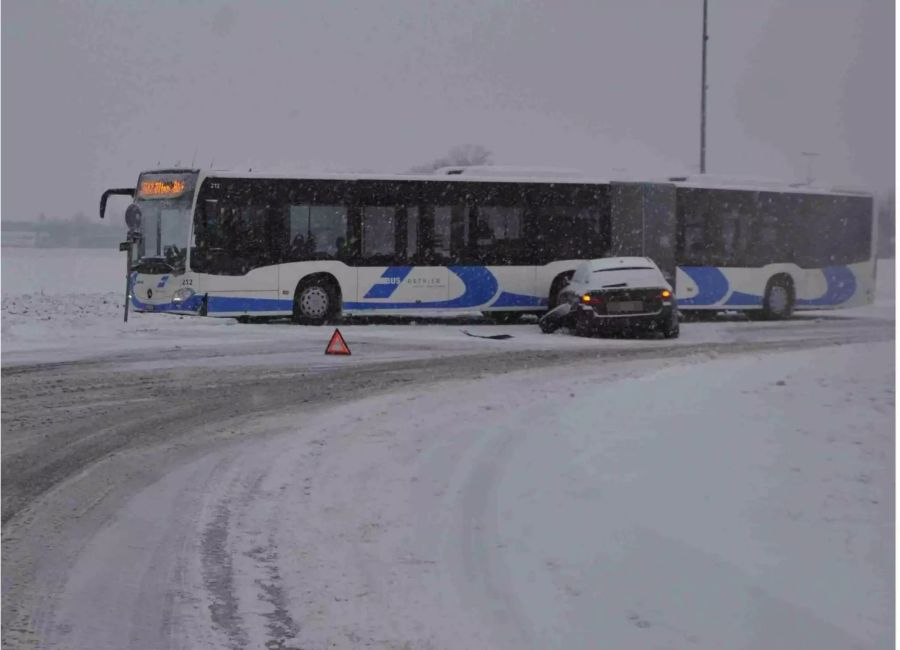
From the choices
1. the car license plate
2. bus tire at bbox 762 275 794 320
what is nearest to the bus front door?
the car license plate

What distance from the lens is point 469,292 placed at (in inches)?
834

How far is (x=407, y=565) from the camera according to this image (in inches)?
217

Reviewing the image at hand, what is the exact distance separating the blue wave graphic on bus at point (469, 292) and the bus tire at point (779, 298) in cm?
606

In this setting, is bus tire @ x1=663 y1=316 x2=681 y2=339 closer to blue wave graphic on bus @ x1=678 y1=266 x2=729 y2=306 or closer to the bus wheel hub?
blue wave graphic on bus @ x1=678 y1=266 x2=729 y2=306

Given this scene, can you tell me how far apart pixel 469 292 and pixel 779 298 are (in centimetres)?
685

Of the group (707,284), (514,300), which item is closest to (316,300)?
(514,300)

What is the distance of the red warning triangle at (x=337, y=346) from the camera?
49.9ft

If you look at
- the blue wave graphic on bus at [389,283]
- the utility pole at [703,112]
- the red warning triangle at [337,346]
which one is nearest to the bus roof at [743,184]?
the utility pole at [703,112]

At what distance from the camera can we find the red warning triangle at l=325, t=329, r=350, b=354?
15.2m

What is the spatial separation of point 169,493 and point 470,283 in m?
14.4

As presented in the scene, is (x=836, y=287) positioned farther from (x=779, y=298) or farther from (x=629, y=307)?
(x=629, y=307)

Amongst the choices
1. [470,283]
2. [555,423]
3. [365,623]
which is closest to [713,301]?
[470,283]

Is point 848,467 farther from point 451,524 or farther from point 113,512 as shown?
point 113,512

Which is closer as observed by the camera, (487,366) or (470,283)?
(487,366)
